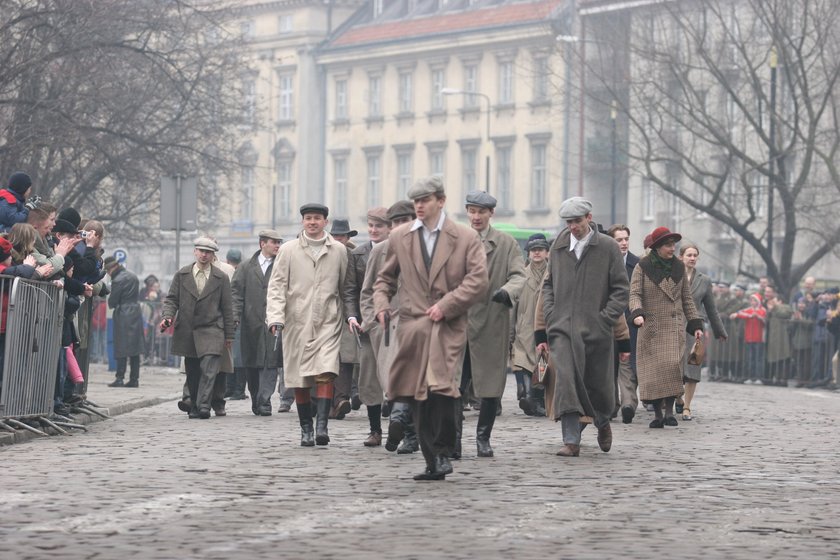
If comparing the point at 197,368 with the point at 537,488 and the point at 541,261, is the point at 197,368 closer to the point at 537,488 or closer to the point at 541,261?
the point at 541,261

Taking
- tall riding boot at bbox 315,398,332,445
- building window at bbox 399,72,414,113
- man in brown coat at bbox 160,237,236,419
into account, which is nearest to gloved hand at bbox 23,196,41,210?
man in brown coat at bbox 160,237,236,419

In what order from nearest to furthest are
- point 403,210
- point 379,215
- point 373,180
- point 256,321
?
point 403,210
point 379,215
point 256,321
point 373,180

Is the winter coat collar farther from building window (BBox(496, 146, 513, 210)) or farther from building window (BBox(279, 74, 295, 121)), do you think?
building window (BBox(279, 74, 295, 121))

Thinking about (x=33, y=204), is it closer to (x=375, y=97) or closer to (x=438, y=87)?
(x=438, y=87)

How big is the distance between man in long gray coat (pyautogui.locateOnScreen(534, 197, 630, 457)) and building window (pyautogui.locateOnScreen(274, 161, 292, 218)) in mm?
79681

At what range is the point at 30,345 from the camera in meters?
16.0

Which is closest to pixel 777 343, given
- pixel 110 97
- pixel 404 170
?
pixel 110 97

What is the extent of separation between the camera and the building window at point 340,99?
300ft

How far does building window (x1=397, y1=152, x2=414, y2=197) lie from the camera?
88.4 meters

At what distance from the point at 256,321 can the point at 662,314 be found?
420 centimetres

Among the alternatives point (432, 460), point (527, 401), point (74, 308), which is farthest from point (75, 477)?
point (527, 401)

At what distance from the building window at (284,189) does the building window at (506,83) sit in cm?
1390

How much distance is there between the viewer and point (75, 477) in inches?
486

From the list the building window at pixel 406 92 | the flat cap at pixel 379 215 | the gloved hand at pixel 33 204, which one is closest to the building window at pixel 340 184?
the building window at pixel 406 92
